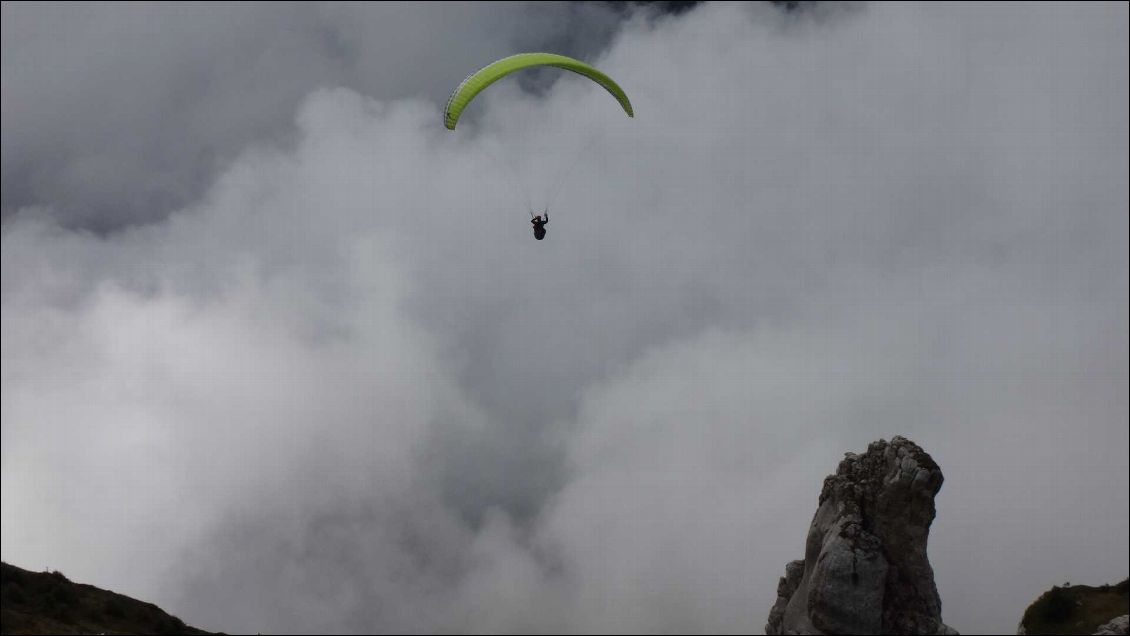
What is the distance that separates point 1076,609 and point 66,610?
92694 millimetres

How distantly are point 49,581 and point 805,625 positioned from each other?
51.6m

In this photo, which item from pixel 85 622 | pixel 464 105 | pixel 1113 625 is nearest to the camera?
pixel 85 622

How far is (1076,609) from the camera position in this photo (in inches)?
3880

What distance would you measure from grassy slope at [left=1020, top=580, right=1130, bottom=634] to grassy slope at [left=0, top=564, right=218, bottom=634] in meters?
81.9

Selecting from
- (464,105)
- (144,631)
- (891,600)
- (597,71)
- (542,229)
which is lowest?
(144,631)

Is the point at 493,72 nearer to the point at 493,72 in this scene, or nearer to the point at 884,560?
the point at 493,72

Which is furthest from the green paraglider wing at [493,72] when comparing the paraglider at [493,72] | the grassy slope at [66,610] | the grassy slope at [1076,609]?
the grassy slope at [1076,609]

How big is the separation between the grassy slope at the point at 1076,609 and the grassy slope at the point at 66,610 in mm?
81900

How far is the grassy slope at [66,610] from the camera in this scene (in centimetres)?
5078

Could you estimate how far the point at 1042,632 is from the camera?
320 ft

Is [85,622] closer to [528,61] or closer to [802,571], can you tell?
[528,61]

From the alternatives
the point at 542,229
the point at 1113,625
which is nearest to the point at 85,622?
the point at 542,229

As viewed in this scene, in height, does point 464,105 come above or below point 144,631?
above

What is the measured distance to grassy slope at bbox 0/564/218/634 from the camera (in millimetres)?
50781
